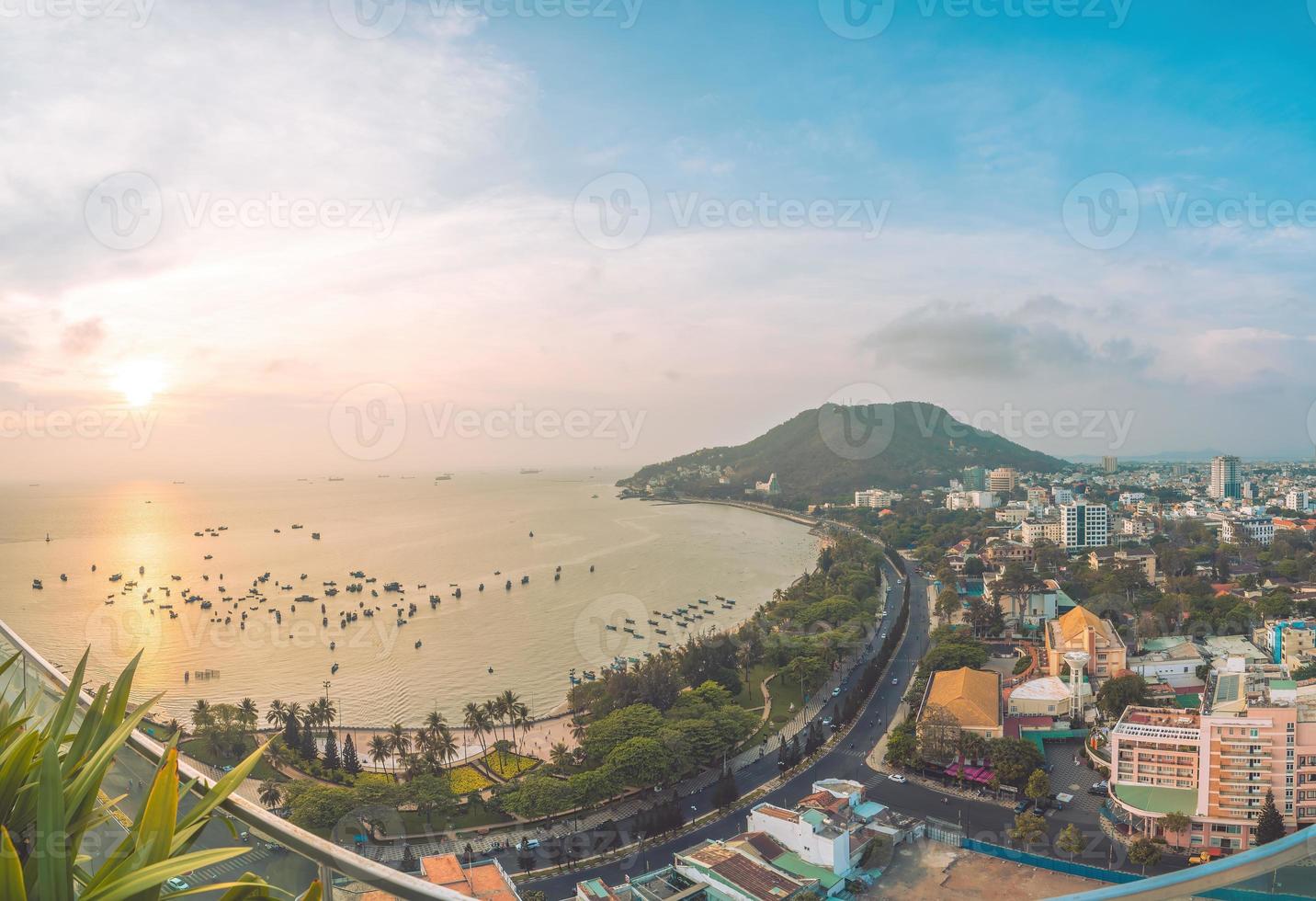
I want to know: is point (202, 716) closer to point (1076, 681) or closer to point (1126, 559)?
point (1076, 681)

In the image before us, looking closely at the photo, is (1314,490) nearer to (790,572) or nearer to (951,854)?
(790,572)

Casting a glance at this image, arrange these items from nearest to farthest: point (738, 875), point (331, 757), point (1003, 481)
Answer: point (738, 875) → point (331, 757) → point (1003, 481)

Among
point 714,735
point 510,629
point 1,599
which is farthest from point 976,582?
point 1,599

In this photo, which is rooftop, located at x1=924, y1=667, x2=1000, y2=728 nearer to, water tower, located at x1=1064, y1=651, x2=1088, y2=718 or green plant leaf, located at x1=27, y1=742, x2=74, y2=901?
water tower, located at x1=1064, y1=651, x2=1088, y2=718

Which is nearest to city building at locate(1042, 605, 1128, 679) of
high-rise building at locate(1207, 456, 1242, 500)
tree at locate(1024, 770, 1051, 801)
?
tree at locate(1024, 770, 1051, 801)

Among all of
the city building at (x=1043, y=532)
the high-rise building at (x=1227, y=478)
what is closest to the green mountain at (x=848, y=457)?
the high-rise building at (x=1227, y=478)

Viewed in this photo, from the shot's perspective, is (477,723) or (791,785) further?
(477,723)

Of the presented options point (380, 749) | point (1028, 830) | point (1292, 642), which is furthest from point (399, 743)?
point (1292, 642)
